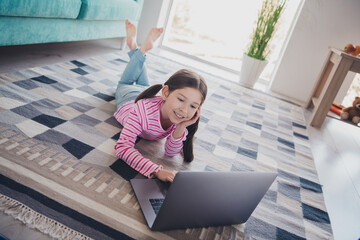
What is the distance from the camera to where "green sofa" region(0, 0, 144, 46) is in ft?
4.27

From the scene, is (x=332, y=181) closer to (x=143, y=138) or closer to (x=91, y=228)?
(x=143, y=138)

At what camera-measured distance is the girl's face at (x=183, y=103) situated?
920 mm

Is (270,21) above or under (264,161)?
above

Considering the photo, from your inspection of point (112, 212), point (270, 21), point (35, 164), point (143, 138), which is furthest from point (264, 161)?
point (270, 21)

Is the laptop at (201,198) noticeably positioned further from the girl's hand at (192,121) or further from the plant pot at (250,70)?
the plant pot at (250,70)

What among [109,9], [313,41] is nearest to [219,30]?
[313,41]

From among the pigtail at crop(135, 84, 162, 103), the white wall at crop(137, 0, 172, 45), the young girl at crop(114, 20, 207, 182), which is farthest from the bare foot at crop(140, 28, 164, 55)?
the white wall at crop(137, 0, 172, 45)

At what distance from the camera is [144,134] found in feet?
3.76

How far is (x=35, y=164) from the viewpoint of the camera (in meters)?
0.82

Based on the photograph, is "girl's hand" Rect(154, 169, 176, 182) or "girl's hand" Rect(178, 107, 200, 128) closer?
"girl's hand" Rect(154, 169, 176, 182)

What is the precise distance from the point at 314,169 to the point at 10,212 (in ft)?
4.33

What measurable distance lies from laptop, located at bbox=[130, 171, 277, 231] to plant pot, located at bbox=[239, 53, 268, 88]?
6.75 ft

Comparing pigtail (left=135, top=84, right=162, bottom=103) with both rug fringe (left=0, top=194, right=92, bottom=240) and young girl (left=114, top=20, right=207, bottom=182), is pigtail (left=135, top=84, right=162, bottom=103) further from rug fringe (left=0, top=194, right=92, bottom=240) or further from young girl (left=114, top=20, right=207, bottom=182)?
rug fringe (left=0, top=194, right=92, bottom=240)

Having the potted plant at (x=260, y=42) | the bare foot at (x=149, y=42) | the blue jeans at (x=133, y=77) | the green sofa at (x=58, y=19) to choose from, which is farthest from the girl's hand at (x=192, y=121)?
the potted plant at (x=260, y=42)
